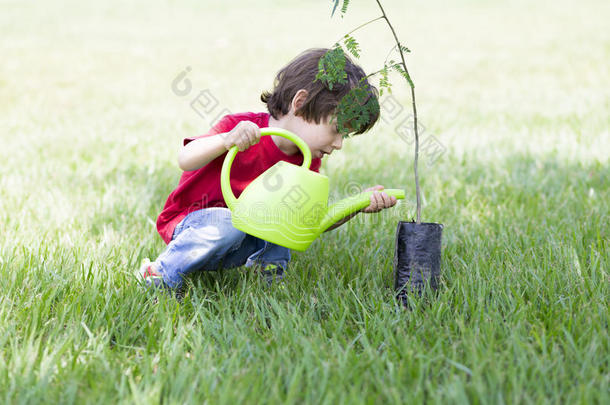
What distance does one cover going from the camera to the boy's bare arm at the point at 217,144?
1.66m

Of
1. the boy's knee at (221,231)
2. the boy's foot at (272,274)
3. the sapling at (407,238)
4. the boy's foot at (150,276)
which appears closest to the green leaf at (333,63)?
the sapling at (407,238)

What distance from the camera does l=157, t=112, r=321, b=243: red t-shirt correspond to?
1.96m

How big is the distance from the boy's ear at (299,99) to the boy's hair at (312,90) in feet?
0.03

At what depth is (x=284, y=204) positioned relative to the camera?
1641 millimetres

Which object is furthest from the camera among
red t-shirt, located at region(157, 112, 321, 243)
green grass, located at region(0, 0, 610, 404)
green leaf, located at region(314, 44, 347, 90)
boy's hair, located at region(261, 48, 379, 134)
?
red t-shirt, located at region(157, 112, 321, 243)

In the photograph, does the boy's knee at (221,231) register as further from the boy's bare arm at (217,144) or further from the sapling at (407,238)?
the sapling at (407,238)

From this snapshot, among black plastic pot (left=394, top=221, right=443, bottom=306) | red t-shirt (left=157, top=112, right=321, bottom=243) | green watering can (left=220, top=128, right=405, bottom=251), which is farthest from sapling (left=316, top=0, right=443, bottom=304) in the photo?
red t-shirt (left=157, top=112, right=321, bottom=243)

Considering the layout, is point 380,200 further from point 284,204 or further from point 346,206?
point 284,204

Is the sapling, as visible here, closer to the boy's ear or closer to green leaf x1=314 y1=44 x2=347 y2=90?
green leaf x1=314 y1=44 x2=347 y2=90

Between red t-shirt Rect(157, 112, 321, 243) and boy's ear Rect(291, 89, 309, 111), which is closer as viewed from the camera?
boy's ear Rect(291, 89, 309, 111)

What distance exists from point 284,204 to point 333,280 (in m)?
0.37

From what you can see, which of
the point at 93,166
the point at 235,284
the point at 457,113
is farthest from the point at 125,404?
the point at 457,113

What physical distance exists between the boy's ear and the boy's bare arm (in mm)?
214

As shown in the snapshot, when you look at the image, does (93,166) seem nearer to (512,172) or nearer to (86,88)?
(512,172)
